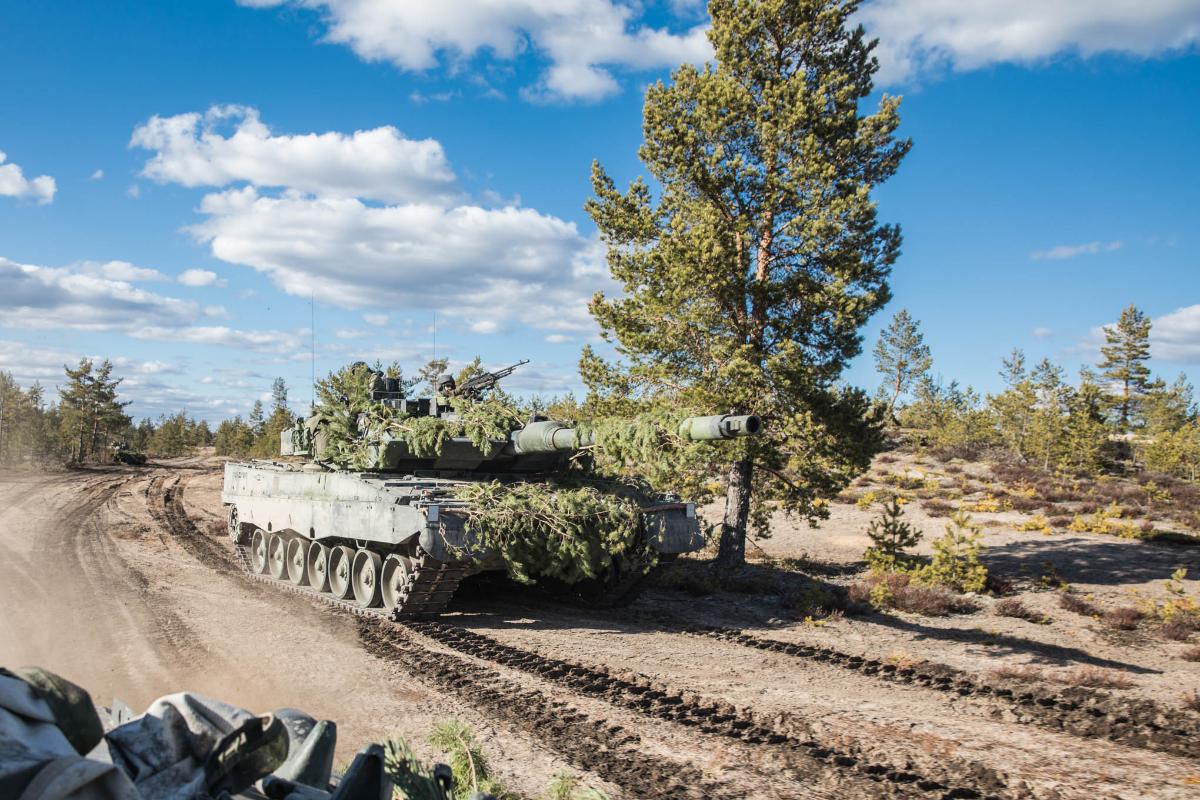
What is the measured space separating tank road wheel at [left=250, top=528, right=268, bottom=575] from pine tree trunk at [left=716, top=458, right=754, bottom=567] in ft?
25.3

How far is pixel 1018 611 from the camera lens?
11320 millimetres

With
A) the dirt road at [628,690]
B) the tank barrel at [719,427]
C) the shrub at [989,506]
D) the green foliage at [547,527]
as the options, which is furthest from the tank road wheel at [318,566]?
the shrub at [989,506]

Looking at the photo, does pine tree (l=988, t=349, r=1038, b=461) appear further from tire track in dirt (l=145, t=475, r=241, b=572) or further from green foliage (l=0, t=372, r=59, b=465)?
green foliage (l=0, t=372, r=59, b=465)

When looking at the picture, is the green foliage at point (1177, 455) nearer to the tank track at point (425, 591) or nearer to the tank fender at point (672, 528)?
the tank fender at point (672, 528)

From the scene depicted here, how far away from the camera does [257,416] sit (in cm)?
7838

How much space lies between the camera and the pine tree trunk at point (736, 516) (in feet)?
45.3

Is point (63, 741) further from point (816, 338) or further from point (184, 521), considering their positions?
point (184, 521)

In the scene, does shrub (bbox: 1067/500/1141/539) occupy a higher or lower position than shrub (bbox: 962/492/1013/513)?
lower

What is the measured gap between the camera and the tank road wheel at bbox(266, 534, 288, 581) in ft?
42.8

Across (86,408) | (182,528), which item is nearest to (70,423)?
(86,408)

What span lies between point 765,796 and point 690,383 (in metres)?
8.96

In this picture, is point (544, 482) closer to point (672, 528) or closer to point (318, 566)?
point (672, 528)

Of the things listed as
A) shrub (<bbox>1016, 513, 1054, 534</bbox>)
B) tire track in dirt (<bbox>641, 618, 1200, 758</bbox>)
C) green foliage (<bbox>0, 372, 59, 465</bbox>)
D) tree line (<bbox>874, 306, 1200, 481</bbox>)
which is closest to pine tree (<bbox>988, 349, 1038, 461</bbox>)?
tree line (<bbox>874, 306, 1200, 481</bbox>)

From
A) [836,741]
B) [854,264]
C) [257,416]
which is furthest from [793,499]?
[257,416]
